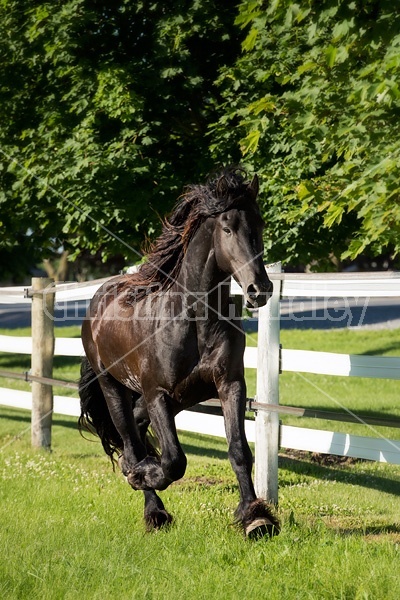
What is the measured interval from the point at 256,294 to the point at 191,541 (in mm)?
1583

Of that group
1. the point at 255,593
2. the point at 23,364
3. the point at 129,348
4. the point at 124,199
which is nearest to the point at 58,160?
the point at 124,199

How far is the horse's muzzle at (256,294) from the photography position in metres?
4.66

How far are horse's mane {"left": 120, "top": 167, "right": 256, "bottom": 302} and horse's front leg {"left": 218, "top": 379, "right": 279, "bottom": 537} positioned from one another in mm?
940

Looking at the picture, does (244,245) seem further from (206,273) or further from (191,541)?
(191,541)

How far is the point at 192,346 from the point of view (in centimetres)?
523

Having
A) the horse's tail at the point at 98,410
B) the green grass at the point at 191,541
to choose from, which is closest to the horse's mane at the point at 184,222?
the horse's tail at the point at 98,410

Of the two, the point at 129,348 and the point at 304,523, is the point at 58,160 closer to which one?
the point at 129,348

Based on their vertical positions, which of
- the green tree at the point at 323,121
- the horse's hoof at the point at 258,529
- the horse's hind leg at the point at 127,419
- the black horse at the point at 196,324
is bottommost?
the horse's hoof at the point at 258,529

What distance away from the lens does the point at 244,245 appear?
190 inches

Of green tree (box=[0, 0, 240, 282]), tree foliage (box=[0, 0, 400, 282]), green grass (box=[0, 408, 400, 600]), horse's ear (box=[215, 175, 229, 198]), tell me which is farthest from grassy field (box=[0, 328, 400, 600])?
green tree (box=[0, 0, 240, 282])

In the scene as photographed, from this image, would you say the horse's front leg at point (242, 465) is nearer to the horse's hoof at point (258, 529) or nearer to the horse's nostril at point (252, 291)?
the horse's hoof at point (258, 529)

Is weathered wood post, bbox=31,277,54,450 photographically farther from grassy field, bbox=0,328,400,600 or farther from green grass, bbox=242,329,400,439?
green grass, bbox=242,329,400,439

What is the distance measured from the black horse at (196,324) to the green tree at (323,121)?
1321mm

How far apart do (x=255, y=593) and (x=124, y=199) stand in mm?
7157
